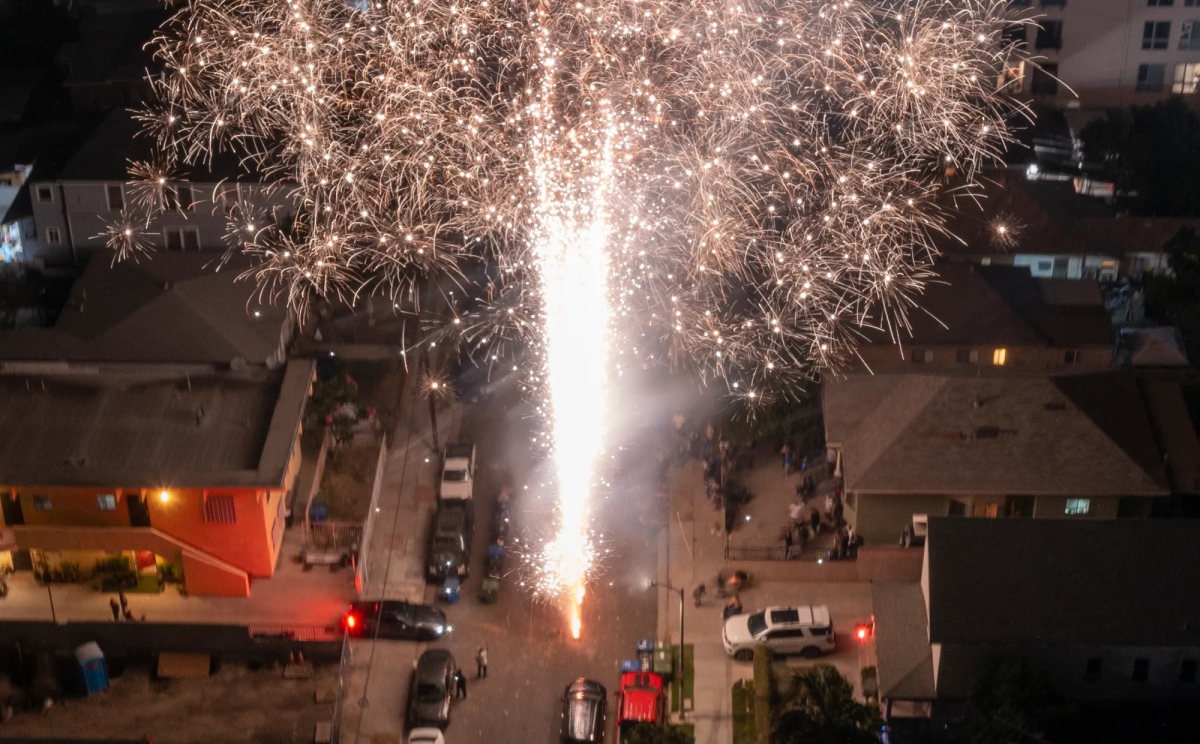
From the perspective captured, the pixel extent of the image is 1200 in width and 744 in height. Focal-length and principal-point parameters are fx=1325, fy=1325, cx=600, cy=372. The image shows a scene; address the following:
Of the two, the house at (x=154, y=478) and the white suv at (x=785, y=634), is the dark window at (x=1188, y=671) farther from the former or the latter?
the house at (x=154, y=478)

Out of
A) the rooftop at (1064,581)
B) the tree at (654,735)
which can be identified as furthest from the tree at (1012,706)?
the tree at (654,735)

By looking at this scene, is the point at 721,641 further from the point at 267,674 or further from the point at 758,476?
the point at 267,674

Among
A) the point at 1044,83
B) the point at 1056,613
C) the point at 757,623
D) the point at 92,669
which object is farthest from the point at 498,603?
the point at 1044,83

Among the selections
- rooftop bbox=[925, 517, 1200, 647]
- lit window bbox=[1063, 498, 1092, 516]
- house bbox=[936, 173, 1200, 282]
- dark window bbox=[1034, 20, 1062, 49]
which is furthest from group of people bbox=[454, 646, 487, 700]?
dark window bbox=[1034, 20, 1062, 49]

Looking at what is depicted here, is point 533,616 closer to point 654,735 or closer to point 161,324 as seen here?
point 654,735

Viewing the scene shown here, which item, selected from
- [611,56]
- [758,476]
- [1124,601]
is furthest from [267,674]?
[1124,601]
